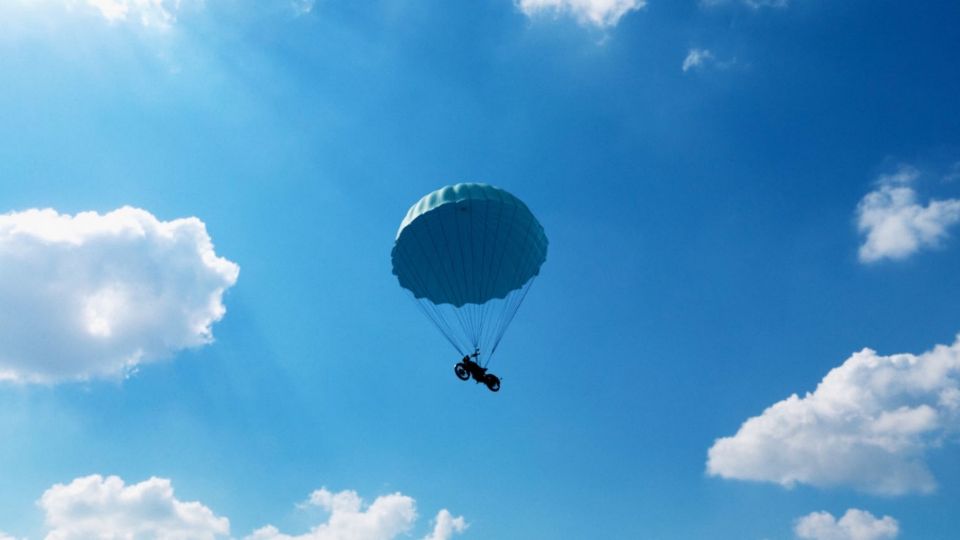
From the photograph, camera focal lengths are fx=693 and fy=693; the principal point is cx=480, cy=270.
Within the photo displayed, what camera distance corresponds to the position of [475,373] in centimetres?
4031

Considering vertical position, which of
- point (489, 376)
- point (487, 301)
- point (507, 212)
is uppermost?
point (507, 212)

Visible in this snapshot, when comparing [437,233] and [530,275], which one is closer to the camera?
[437,233]

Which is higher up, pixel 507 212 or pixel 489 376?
pixel 507 212

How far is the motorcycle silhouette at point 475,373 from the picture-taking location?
4031cm

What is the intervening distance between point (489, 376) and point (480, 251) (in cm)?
734

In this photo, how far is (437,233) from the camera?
131 ft

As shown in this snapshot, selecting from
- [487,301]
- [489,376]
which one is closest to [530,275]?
[487,301]

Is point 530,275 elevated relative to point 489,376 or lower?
elevated

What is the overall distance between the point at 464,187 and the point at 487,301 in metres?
7.42

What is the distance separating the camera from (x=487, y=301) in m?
43.1

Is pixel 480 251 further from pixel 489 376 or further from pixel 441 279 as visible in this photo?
pixel 489 376

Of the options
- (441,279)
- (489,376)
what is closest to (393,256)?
(441,279)

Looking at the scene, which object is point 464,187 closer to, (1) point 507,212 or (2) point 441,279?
(1) point 507,212

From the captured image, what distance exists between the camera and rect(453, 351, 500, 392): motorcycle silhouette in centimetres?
Answer: 4031
